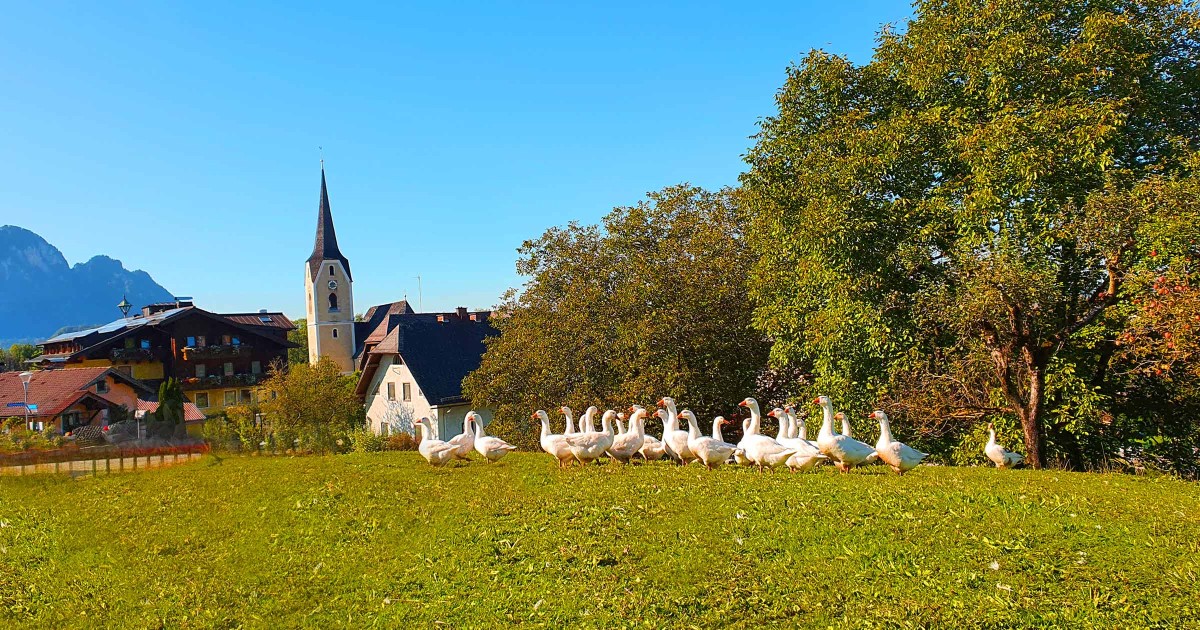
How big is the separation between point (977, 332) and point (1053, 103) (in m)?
4.68

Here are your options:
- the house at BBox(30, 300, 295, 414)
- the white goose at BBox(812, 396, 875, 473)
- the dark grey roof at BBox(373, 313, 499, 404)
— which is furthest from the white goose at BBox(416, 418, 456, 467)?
the house at BBox(30, 300, 295, 414)

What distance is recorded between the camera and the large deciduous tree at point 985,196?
13883 mm

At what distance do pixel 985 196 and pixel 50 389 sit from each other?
1801 inches

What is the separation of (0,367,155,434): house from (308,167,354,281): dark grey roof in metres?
38.3

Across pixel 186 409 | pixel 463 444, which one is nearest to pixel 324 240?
pixel 186 409

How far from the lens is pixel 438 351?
46.2 m

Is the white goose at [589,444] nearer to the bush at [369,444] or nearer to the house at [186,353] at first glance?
the bush at [369,444]

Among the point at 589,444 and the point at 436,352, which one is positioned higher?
the point at 436,352

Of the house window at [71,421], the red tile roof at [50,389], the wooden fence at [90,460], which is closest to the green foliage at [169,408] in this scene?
the red tile roof at [50,389]

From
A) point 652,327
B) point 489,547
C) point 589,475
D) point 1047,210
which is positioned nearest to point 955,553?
point 489,547

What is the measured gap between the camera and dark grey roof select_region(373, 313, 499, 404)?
43719 mm

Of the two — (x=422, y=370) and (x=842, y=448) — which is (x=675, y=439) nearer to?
(x=842, y=448)

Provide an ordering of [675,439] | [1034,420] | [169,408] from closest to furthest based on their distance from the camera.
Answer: [675,439], [1034,420], [169,408]

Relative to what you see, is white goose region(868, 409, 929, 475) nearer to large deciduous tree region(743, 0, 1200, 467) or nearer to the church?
large deciduous tree region(743, 0, 1200, 467)
